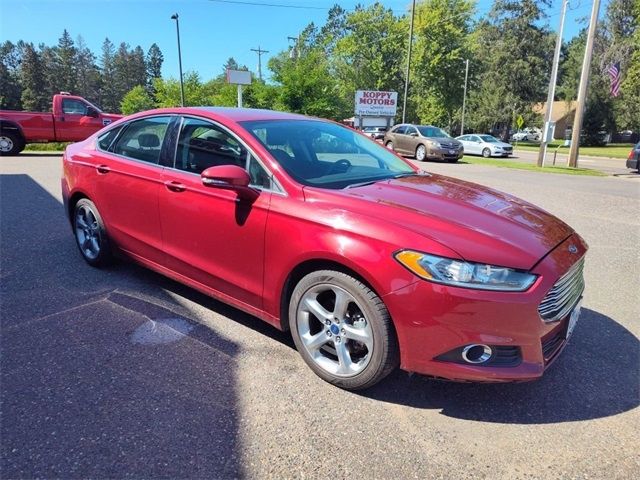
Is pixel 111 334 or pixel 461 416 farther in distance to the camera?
pixel 111 334

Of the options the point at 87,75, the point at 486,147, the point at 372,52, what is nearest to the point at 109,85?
the point at 87,75

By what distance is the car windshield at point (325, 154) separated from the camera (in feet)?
10.2

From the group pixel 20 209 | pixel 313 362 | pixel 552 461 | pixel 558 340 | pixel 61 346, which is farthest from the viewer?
pixel 20 209

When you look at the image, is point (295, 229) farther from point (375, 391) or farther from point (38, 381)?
point (38, 381)

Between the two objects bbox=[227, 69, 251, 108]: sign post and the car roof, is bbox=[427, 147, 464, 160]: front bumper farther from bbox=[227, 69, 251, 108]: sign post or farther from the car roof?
the car roof

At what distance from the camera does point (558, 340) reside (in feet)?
8.64

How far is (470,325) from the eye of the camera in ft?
7.51

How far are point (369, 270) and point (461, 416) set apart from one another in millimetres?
994

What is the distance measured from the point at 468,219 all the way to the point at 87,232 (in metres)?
3.80

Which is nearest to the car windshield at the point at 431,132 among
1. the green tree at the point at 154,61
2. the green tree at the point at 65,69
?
the green tree at the point at 65,69

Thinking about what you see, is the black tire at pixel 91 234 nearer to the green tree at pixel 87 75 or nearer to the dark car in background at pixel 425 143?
the dark car in background at pixel 425 143

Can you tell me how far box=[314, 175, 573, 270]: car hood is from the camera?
2.36 meters

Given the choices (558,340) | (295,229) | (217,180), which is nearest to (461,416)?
(558,340)

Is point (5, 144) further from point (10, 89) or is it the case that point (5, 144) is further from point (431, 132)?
point (10, 89)
